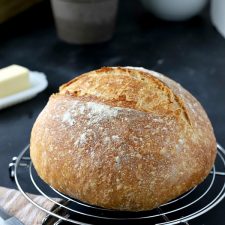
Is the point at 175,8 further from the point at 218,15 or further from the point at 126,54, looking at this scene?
the point at 126,54

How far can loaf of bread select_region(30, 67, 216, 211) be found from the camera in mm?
711

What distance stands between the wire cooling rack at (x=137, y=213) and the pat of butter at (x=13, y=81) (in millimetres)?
282

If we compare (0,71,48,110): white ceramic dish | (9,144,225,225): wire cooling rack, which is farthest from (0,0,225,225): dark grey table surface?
(9,144,225,225): wire cooling rack

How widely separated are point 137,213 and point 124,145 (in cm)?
12

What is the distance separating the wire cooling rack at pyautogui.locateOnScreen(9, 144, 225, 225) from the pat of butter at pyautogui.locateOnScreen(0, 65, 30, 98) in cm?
28

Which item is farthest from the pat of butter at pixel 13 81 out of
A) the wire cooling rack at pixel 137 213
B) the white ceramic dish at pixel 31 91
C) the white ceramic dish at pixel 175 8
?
the white ceramic dish at pixel 175 8

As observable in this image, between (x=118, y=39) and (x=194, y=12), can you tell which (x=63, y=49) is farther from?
(x=194, y=12)

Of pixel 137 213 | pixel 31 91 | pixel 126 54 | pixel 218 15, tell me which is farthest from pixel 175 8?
pixel 137 213

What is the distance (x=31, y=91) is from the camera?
114 centimetres

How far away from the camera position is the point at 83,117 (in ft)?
2.45

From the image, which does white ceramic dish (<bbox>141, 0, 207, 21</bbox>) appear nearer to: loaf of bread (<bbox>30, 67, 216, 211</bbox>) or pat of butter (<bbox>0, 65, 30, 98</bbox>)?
pat of butter (<bbox>0, 65, 30, 98</bbox>)

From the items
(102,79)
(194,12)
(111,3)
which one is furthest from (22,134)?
(194,12)

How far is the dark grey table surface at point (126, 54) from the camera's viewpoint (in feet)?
3.63

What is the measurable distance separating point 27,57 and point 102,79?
0.60 m
